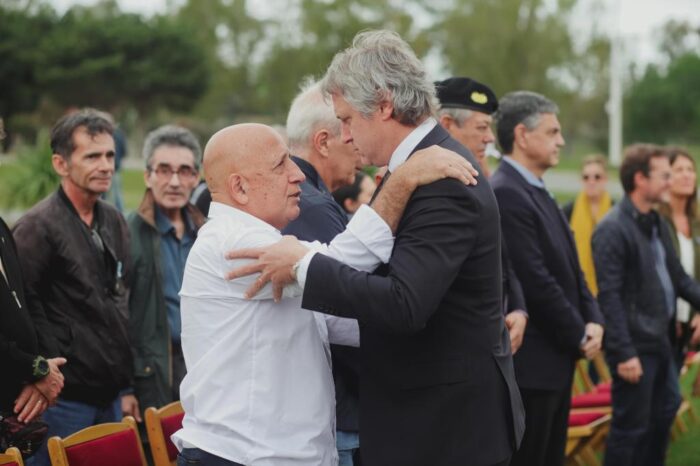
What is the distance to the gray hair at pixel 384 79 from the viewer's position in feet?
9.06

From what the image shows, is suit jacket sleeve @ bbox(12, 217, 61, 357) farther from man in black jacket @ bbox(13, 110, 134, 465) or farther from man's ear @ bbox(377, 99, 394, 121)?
man's ear @ bbox(377, 99, 394, 121)

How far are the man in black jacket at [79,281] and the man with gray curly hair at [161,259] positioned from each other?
28 centimetres

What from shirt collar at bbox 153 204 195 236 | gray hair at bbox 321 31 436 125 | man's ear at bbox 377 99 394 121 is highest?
gray hair at bbox 321 31 436 125

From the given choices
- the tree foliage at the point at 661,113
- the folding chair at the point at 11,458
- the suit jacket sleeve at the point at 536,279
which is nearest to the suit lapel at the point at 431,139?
the folding chair at the point at 11,458

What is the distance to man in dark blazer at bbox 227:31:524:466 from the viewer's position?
2586 mm

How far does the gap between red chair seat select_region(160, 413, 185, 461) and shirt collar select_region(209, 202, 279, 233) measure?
152 cm

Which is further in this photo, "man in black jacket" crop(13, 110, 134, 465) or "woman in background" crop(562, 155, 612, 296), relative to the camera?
"woman in background" crop(562, 155, 612, 296)

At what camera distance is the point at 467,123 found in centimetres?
504

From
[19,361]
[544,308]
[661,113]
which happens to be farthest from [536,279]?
[661,113]

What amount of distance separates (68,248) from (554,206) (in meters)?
2.45

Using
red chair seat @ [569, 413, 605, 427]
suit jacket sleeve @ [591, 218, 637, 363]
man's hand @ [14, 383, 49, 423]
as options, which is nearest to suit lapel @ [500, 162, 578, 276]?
suit jacket sleeve @ [591, 218, 637, 363]

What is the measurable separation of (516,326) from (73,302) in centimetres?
207

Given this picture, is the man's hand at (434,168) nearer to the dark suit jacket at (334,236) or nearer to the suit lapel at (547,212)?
the dark suit jacket at (334,236)

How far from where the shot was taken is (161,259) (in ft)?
16.6
